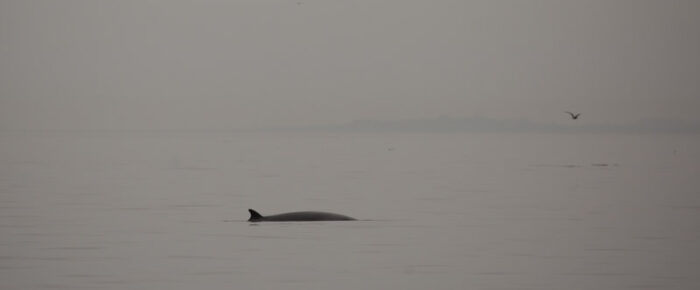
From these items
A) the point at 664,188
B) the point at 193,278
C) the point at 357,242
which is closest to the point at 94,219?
the point at 357,242

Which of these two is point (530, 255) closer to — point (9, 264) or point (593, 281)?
point (593, 281)

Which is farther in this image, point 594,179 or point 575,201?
point 594,179

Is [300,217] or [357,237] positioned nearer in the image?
[357,237]

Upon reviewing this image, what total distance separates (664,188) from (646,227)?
22.1 m

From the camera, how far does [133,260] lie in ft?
86.0

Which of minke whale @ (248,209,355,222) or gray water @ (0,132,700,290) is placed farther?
minke whale @ (248,209,355,222)

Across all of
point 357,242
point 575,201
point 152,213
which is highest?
point 575,201

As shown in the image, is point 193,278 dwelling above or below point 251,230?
below

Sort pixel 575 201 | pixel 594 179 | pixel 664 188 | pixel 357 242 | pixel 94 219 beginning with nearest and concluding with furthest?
1. pixel 357 242
2. pixel 94 219
3. pixel 575 201
4. pixel 664 188
5. pixel 594 179

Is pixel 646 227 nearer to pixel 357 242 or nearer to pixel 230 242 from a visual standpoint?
pixel 357 242

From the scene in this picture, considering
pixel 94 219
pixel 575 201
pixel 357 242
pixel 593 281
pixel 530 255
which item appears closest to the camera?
pixel 593 281

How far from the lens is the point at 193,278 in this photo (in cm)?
2330

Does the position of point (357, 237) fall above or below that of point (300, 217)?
below

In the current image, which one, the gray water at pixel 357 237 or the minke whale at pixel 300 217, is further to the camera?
the minke whale at pixel 300 217
